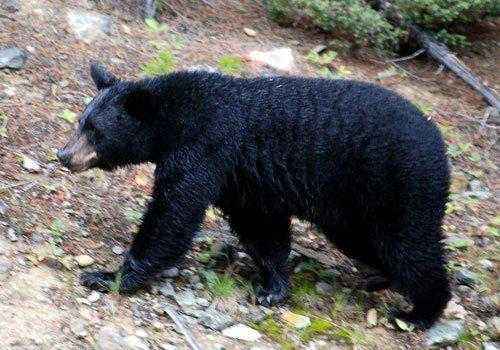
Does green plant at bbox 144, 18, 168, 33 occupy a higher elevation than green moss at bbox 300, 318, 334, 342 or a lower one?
higher

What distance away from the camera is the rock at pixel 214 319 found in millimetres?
4598

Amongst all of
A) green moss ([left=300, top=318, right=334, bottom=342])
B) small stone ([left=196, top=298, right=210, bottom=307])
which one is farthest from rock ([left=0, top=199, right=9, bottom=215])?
green moss ([left=300, top=318, right=334, bottom=342])

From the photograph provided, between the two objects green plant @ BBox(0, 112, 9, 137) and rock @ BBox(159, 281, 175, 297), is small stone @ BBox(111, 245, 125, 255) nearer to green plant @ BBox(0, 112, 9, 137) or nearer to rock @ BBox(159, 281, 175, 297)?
rock @ BBox(159, 281, 175, 297)

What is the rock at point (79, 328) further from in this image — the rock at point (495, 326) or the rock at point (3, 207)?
the rock at point (495, 326)

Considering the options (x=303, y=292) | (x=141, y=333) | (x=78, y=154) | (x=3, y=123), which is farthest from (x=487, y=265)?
(x=3, y=123)

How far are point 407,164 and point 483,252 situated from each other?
194cm

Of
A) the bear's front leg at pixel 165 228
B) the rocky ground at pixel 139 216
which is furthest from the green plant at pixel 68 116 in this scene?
the bear's front leg at pixel 165 228

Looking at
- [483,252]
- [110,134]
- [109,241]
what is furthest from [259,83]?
[483,252]

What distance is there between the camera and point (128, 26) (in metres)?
8.22

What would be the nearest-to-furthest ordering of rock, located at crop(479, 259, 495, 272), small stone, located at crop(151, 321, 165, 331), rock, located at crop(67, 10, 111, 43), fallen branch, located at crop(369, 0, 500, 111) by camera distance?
small stone, located at crop(151, 321, 165, 331)
rock, located at crop(479, 259, 495, 272)
rock, located at crop(67, 10, 111, 43)
fallen branch, located at crop(369, 0, 500, 111)

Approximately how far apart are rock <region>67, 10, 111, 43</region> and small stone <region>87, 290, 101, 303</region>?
3.78 m

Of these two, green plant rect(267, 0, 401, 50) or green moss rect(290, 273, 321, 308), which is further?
green plant rect(267, 0, 401, 50)

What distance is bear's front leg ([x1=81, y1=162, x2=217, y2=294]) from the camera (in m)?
4.69

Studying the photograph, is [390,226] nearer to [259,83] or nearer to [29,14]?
[259,83]
